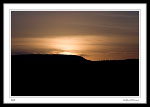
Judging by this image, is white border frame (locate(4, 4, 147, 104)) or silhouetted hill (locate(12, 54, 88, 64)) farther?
silhouetted hill (locate(12, 54, 88, 64))

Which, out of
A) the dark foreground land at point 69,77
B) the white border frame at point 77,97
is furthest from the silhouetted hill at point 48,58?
the white border frame at point 77,97

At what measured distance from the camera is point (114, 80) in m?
5.87

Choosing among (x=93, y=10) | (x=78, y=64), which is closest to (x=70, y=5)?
(x=93, y=10)

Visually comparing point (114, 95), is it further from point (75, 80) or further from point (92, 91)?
point (75, 80)

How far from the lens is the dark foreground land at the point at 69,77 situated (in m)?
5.50

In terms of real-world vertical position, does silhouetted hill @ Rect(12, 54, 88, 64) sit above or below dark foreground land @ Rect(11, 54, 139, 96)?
above

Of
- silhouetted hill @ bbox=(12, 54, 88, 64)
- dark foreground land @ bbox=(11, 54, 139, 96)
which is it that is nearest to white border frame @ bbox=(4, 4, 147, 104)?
dark foreground land @ bbox=(11, 54, 139, 96)

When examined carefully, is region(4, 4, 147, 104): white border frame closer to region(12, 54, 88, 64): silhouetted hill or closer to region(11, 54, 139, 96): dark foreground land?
region(11, 54, 139, 96): dark foreground land

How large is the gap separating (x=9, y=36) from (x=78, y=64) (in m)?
1.26

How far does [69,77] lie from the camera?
573cm

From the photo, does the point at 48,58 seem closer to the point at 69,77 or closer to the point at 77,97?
the point at 69,77

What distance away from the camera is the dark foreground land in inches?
217

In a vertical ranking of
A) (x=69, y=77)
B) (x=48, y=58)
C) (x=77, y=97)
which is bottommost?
(x=77, y=97)

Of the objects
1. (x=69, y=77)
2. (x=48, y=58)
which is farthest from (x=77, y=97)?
(x=48, y=58)
